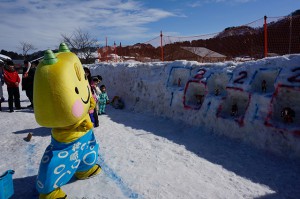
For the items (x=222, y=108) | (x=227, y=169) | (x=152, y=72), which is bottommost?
(x=227, y=169)

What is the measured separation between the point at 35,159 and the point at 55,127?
1.90 meters

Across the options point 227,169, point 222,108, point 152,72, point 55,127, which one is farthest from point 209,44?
point 55,127

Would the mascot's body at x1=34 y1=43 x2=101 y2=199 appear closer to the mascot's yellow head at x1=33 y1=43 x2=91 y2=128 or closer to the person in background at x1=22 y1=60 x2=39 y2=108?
the mascot's yellow head at x1=33 y1=43 x2=91 y2=128

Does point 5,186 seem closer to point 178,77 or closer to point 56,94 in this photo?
point 56,94

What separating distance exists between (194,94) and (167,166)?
3.28 metres

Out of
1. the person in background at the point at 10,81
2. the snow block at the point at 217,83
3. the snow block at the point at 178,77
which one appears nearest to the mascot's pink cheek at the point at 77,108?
the snow block at the point at 217,83

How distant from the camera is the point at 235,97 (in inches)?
246

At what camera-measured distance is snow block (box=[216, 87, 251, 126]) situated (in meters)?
5.91

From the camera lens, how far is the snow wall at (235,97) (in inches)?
198

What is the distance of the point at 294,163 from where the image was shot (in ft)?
15.0

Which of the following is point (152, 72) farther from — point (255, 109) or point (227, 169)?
point (227, 169)

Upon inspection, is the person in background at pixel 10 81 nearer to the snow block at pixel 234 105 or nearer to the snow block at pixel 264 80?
the snow block at pixel 234 105

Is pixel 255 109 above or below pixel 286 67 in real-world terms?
below

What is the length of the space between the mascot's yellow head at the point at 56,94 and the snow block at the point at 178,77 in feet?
15.2
